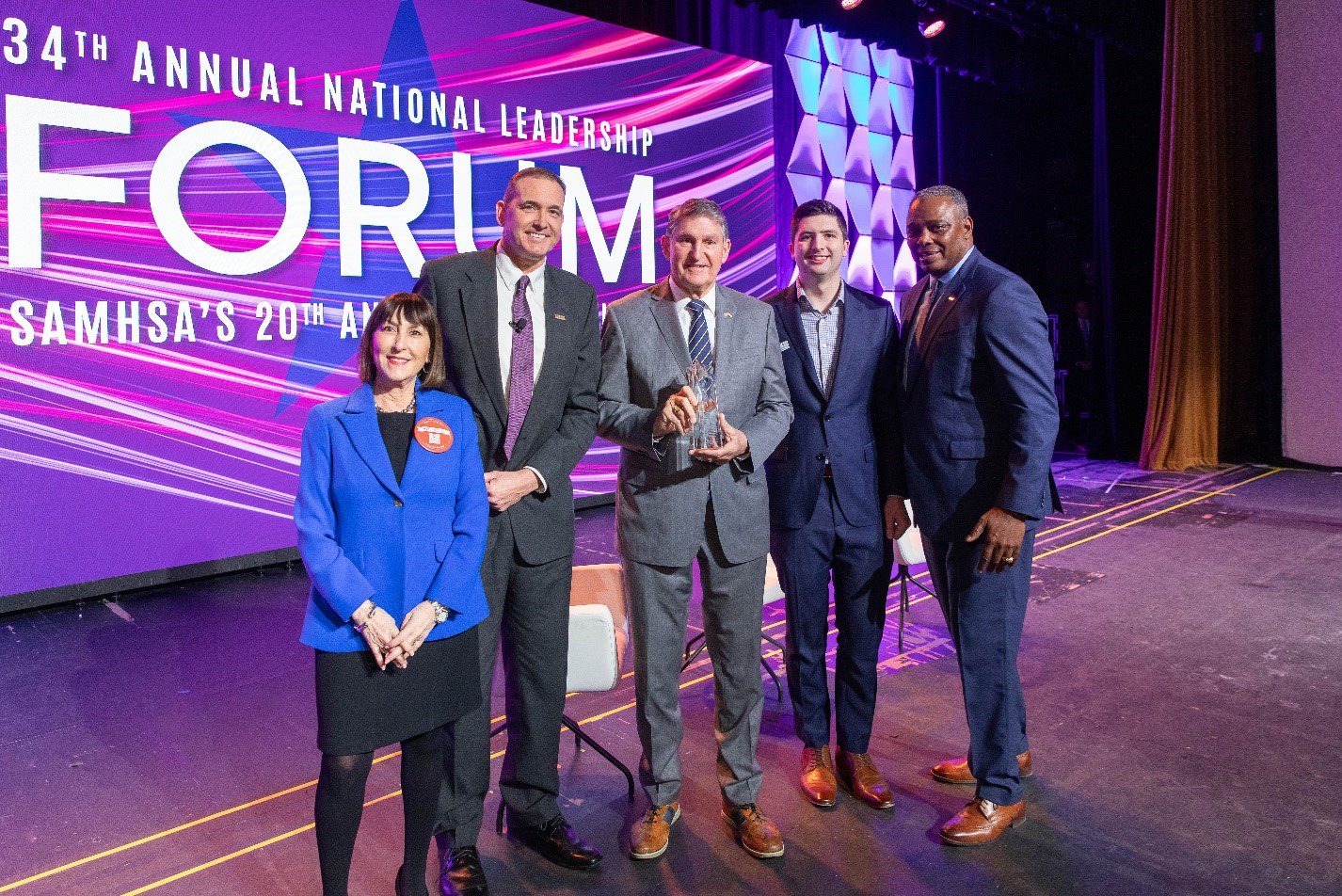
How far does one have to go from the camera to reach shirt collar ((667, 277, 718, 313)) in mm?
2523

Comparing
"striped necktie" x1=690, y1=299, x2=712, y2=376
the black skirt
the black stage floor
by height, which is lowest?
the black stage floor

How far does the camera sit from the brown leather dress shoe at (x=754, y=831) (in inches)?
97.9

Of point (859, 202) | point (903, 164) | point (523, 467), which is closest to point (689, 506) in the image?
point (523, 467)

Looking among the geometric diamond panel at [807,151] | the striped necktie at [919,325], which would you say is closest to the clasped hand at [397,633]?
the striped necktie at [919,325]

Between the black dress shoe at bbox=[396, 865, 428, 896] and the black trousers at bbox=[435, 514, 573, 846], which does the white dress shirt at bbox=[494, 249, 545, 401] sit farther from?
the black dress shoe at bbox=[396, 865, 428, 896]

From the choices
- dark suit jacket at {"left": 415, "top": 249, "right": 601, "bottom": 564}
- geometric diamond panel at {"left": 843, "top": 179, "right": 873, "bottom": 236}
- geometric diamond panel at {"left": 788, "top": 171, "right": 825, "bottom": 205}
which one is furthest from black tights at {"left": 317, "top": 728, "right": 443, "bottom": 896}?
geometric diamond panel at {"left": 843, "top": 179, "right": 873, "bottom": 236}

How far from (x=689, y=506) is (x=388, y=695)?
0.85m

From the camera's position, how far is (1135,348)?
10.6 m

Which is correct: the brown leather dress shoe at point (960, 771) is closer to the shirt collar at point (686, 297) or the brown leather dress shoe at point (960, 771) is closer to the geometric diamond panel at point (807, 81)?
the shirt collar at point (686, 297)

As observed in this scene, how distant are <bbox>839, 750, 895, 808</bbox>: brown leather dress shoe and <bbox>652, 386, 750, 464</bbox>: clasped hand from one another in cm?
103

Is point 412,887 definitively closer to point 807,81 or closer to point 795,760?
point 795,760

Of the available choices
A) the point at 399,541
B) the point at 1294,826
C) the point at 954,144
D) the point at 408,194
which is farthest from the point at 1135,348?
the point at 399,541

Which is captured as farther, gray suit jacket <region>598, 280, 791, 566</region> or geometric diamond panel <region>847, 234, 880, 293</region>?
geometric diamond panel <region>847, 234, 880, 293</region>

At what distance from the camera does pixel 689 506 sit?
8.09ft
